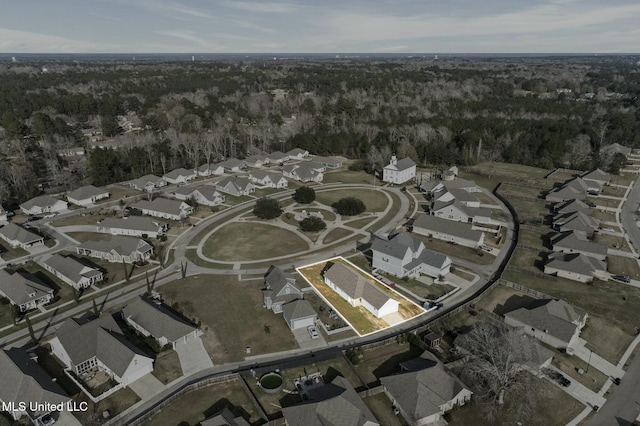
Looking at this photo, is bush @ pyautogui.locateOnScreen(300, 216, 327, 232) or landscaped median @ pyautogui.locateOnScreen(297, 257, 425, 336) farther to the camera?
bush @ pyautogui.locateOnScreen(300, 216, 327, 232)

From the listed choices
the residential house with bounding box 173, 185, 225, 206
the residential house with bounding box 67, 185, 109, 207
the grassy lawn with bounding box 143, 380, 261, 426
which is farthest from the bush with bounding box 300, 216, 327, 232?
the residential house with bounding box 67, 185, 109, 207

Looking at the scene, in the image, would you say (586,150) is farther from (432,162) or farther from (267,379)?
(267,379)

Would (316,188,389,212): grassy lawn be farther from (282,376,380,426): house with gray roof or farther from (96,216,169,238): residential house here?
(282,376,380,426): house with gray roof

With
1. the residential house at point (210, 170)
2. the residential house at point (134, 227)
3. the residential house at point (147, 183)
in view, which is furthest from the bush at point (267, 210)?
the residential house at point (210, 170)

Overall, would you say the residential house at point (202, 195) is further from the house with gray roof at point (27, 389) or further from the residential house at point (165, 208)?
the house with gray roof at point (27, 389)

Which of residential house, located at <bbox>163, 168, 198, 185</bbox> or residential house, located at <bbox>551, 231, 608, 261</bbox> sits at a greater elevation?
residential house, located at <bbox>163, 168, 198, 185</bbox>

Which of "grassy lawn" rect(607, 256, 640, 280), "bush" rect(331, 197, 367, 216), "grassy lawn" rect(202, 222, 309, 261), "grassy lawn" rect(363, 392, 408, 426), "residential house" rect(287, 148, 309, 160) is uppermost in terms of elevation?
"residential house" rect(287, 148, 309, 160)

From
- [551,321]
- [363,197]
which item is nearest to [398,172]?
[363,197]

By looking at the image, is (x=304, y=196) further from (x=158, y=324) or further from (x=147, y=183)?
(x=158, y=324)
